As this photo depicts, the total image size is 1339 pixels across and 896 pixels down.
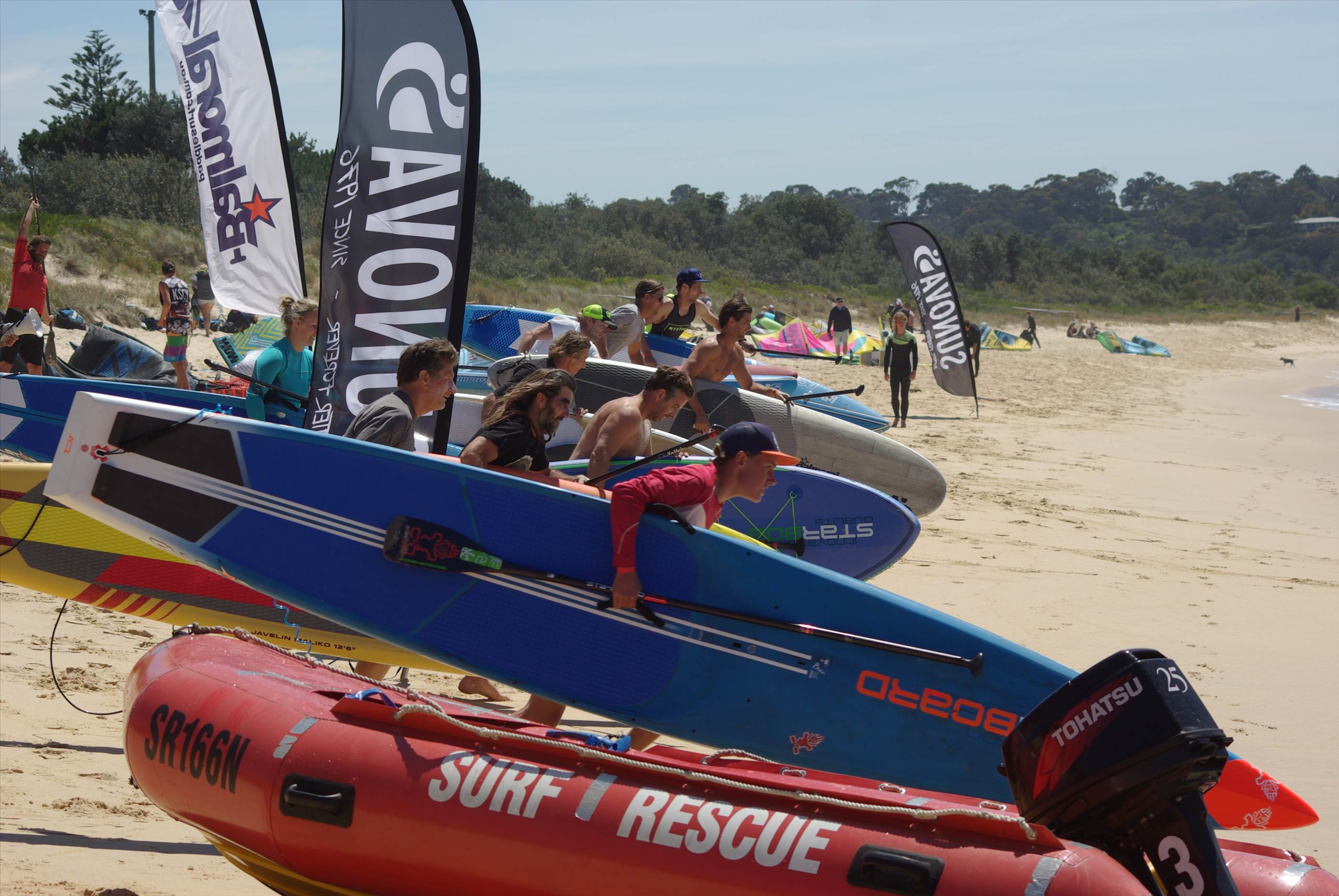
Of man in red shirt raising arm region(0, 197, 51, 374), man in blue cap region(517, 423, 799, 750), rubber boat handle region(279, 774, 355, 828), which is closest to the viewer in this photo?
rubber boat handle region(279, 774, 355, 828)

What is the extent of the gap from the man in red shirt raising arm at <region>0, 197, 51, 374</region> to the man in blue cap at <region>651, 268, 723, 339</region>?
17.9 feet

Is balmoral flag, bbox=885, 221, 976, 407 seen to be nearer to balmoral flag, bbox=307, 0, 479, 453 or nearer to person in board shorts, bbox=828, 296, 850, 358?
person in board shorts, bbox=828, 296, 850, 358

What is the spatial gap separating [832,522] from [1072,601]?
1923 mm

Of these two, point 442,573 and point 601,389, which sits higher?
point 601,389

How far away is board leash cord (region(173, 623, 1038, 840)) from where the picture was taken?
9.24ft

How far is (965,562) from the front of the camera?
8641mm

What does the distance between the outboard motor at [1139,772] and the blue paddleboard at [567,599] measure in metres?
1.26

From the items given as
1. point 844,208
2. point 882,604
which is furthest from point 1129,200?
point 882,604

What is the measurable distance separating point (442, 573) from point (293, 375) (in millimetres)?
2435

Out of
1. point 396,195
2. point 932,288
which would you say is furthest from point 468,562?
point 932,288

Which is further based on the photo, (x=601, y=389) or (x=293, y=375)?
(x=601, y=389)

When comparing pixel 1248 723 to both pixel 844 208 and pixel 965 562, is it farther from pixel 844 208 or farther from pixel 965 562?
pixel 844 208

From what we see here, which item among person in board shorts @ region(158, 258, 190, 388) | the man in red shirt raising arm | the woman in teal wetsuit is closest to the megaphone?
the man in red shirt raising arm

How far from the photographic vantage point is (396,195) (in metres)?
5.34
